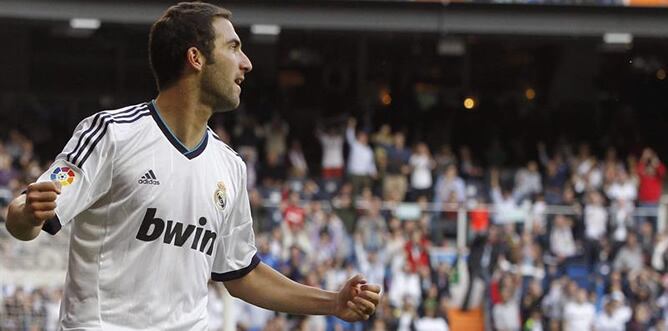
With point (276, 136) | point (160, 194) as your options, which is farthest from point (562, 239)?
point (160, 194)

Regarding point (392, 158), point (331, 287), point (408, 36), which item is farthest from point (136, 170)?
point (408, 36)

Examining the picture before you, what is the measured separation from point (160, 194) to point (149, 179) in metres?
0.06

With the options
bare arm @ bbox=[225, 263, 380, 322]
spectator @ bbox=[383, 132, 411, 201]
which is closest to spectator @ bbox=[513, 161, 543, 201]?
spectator @ bbox=[383, 132, 411, 201]

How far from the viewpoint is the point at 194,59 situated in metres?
4.18

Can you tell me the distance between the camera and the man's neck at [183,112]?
4.18 meters

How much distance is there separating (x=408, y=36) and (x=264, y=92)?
2718 millimetres

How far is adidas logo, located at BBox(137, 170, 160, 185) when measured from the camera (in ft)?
13.2

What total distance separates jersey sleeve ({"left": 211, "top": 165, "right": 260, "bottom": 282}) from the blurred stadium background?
8.66m

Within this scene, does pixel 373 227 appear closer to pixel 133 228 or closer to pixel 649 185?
pixel 649 185

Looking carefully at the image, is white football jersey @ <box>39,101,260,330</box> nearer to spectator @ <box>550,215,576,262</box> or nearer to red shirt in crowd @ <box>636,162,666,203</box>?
spectator @ <box>550,215,576,262</box>

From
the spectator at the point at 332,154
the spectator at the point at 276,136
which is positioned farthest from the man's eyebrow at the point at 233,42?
the spectator at the point at 276,136

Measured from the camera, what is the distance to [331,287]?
618 inches

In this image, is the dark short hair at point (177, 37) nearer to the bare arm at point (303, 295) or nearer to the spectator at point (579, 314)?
the bare arm at point (303, 295)

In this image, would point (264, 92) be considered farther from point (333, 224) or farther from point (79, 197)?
point (79, 197)
